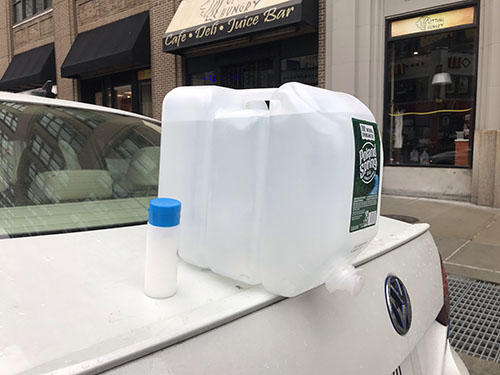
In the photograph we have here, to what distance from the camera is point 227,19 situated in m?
9.86

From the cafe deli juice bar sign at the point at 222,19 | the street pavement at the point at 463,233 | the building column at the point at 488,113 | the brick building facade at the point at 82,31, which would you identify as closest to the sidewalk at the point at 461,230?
the street pavement at the point at 463,233

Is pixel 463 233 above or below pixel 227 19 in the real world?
below

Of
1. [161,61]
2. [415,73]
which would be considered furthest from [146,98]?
[415,73]

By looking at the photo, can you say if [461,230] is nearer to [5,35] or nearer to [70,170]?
[70,170]

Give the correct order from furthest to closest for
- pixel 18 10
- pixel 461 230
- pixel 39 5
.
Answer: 1. pixel 18 10
2. pixel 39 5
3. pixel 461 230

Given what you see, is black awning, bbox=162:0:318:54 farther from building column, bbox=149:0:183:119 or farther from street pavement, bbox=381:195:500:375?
street pavement, bbox=381:195:500:375

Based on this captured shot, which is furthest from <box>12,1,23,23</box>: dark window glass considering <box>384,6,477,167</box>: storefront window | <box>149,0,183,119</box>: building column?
<box>384,6,477,167</box>: storefront window


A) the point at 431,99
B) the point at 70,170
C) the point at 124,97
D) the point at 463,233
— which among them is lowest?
the point at 463,233

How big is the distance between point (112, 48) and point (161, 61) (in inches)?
73.2

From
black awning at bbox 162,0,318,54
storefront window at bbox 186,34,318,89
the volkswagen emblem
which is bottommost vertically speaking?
the volkswagen emblem

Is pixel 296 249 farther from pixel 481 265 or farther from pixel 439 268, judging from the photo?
pixel 481 265

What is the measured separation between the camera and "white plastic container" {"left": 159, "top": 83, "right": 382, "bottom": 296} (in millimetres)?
997

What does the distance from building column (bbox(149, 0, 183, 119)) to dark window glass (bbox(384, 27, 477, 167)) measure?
6.23 metres

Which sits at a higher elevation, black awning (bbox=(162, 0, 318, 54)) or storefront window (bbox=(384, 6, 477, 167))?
black awning (bbox=(162, 0, 318, 54))
